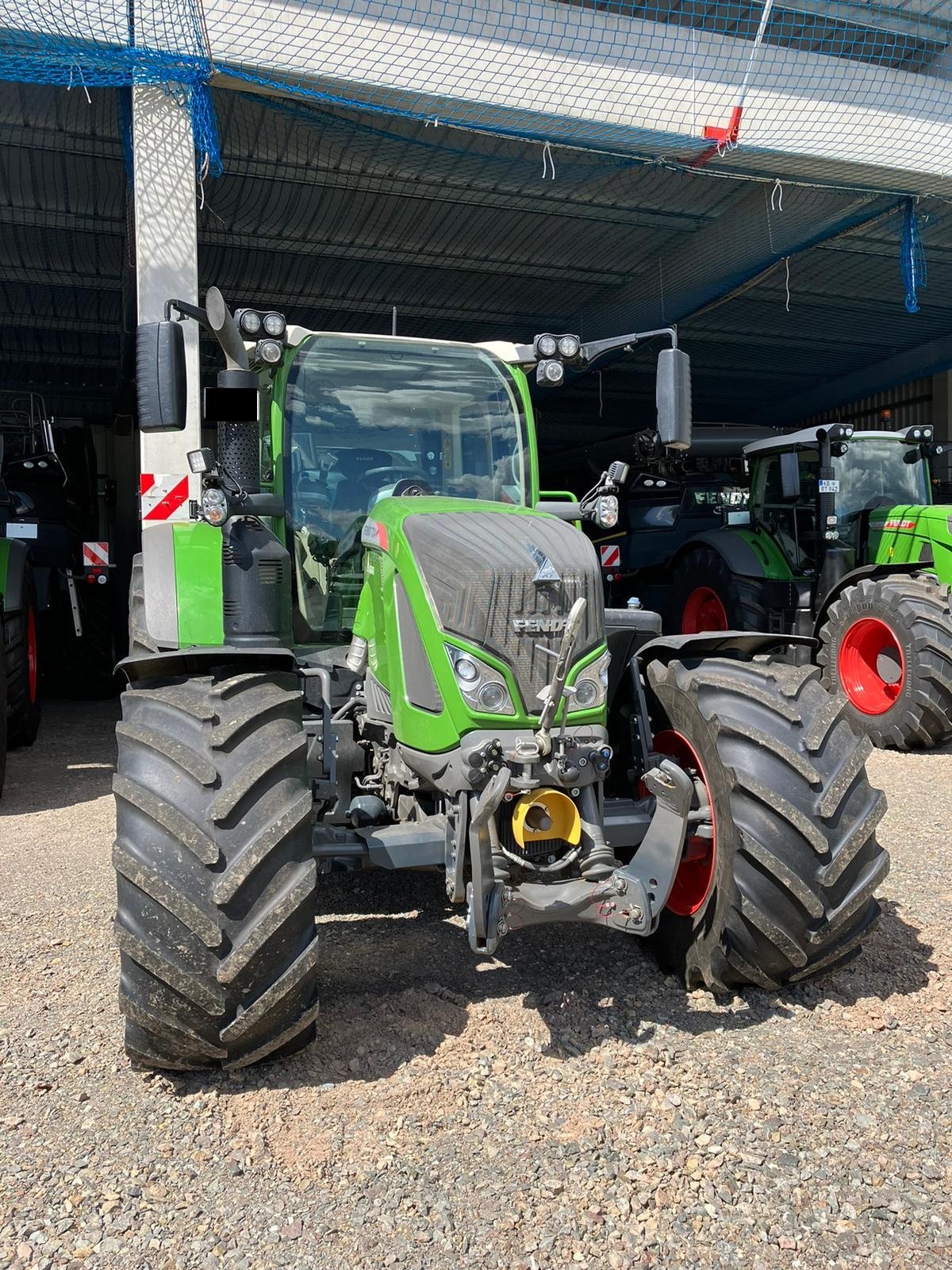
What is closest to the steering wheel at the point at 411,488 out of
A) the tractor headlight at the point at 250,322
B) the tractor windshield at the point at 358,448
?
the tractor windshield at the point at 358,448

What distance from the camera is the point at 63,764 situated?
7.07 meters

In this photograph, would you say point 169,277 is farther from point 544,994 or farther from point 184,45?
point 544,994

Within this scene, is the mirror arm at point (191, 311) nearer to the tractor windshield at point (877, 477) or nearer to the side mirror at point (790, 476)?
the side mirror at point (790, 476)

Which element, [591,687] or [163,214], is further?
[163,214]

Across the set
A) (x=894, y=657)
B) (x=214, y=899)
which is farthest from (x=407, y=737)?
(x=894, y=657)

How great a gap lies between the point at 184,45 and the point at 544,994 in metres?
5.50

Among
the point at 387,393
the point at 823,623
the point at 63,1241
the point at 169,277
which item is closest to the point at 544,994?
the point at 63,1241

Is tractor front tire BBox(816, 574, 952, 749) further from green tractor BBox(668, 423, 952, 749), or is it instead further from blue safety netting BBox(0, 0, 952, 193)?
blue safety netting BBox(0, 0, 952, 193)

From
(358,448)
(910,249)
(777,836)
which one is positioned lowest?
(777,836)

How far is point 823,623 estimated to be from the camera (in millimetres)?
7809

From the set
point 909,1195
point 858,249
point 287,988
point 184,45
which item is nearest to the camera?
point 909,1195

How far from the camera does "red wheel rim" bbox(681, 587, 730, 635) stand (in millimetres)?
9648

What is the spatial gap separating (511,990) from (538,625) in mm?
1162

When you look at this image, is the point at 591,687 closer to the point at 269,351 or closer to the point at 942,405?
the point at 269,351
